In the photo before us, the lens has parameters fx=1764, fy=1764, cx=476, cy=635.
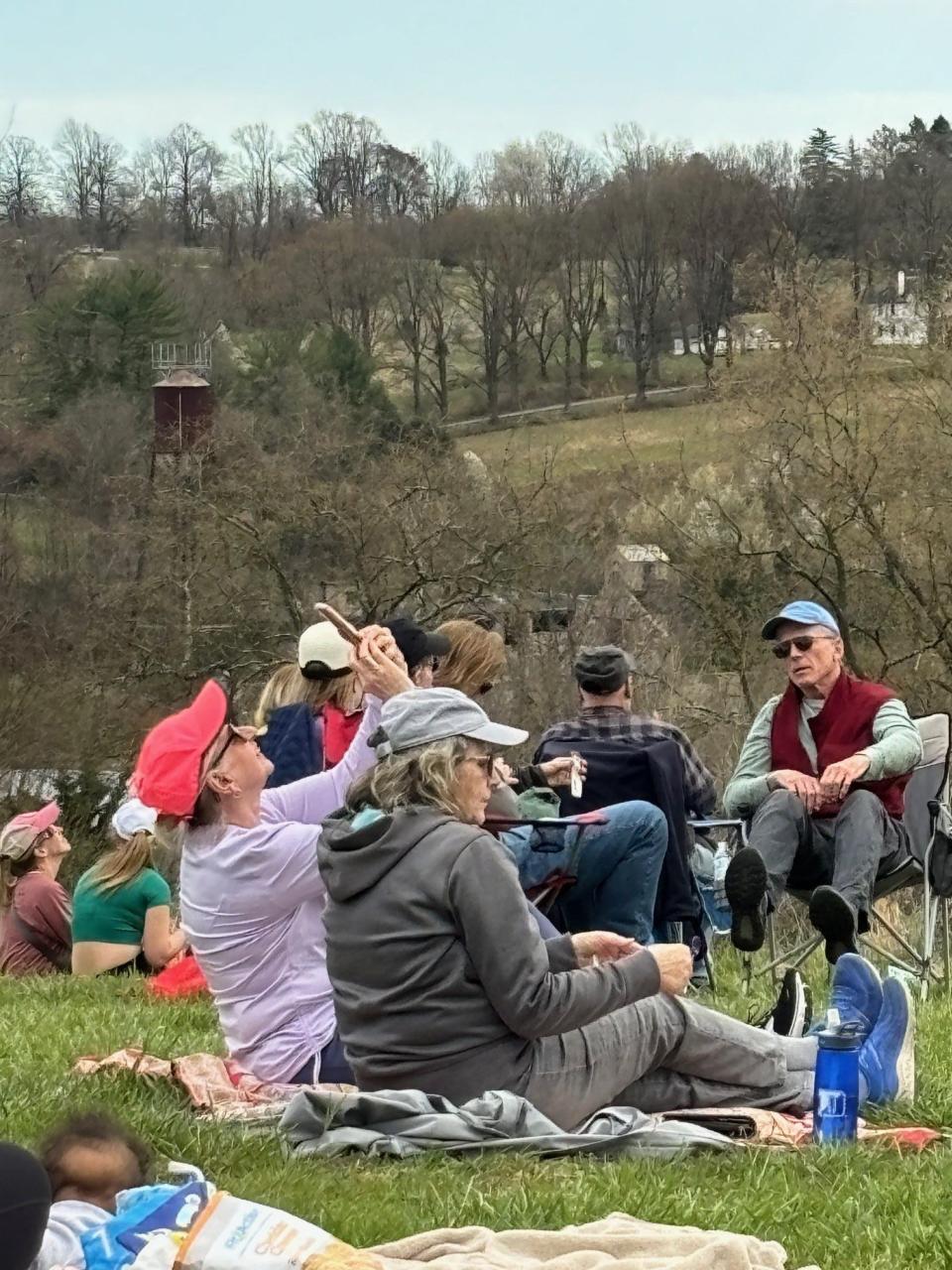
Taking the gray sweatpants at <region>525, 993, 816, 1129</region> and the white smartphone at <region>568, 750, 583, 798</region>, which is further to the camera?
the white smartphone at <region>568, 750, 583, 798</region>

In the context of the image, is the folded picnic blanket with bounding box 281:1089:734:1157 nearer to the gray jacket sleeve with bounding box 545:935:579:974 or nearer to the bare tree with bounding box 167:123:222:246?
the gray jacket sleeve with bounding box 545:935:579:974

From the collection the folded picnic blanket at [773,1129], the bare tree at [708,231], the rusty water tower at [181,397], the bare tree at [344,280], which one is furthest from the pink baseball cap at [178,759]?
the bare tree at [708,231]

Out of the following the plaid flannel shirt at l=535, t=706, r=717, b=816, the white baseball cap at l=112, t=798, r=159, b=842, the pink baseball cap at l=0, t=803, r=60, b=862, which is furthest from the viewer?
the pink baseball cap at l=0, t=803, r=60, b=862

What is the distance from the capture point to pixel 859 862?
20.8 ft

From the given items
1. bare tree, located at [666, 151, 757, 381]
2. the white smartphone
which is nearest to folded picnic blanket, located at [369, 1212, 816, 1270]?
the white smartphone

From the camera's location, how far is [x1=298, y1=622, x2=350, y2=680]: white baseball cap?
20.4ft

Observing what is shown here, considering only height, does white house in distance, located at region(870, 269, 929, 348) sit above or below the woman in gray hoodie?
above

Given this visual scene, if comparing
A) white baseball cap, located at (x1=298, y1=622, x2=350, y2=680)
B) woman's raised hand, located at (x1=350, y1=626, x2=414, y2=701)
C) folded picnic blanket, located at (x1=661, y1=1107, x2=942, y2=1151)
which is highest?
woman's raised hand, located at (x1=350, y1=626, x2=414, y2=701)

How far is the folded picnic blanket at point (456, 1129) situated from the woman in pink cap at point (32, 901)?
4.79 meters

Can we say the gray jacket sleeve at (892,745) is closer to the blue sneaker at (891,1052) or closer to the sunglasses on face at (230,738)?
the blue sneaker at (891,1052)

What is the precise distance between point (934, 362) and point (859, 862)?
66.9 ft

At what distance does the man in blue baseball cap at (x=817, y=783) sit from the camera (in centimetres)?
632

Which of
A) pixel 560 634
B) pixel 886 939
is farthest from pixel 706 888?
pixel 560 634

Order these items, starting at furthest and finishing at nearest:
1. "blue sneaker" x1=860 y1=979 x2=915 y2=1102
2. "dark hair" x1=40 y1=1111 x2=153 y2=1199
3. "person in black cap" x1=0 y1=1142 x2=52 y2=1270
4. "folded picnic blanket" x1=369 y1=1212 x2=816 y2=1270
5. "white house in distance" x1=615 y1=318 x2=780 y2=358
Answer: "white house in distance" x1=615 y1=318 x2=780 y2=358
"blue sneaker" x1=860 y1=979 x2=915 y2=1102
"dark hair" x1=40 y1=1111 x2=153 y2=1199
"folded picnic blanket" x1=369 y1=1212 x2=816 y2=1270
"person in black cap" x1=0 y1=1142 x2=52 y2=1270
